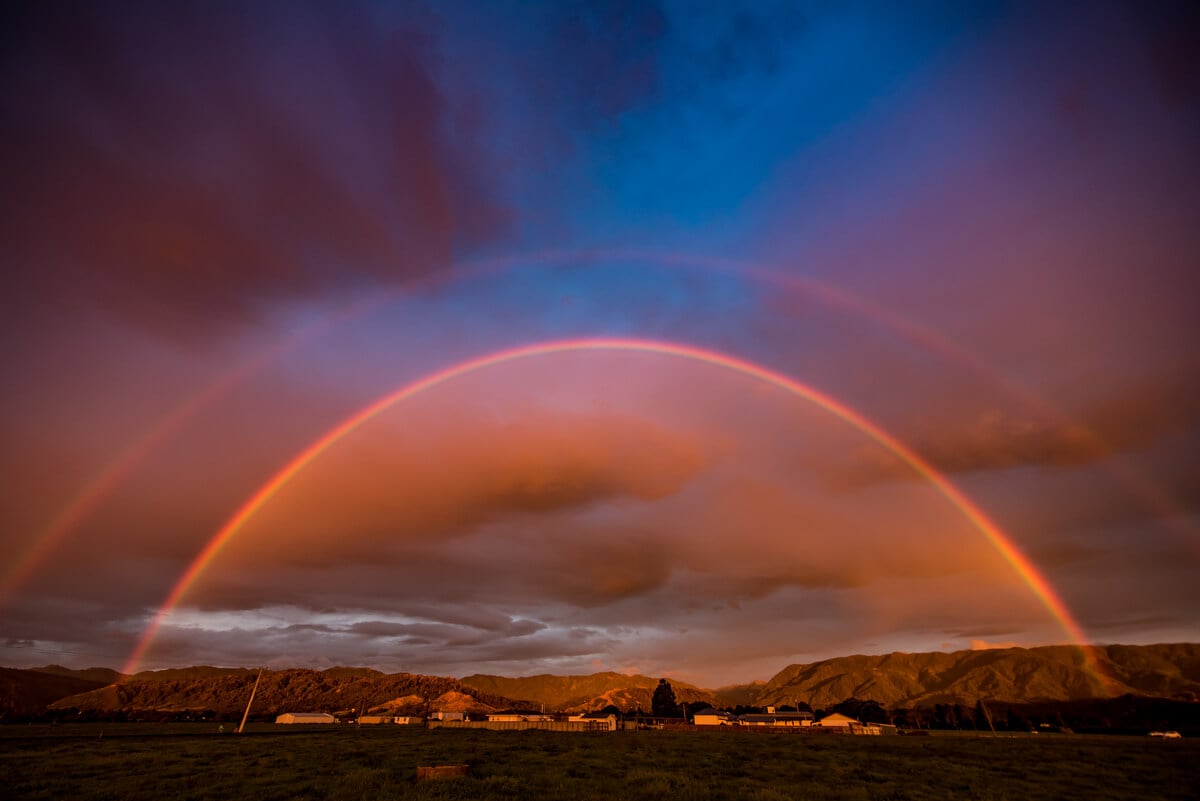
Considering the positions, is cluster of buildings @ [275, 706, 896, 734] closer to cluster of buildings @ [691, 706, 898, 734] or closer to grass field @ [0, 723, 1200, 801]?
cluster of buildings @ [691, 706, 898, 734]

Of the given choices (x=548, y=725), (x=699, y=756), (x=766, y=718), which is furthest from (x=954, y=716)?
(x=699, y=756)

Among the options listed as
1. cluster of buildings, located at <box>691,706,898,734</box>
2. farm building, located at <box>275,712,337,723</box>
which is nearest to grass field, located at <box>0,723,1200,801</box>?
cluster of buildings, located at <box>691,706,898,734</box>

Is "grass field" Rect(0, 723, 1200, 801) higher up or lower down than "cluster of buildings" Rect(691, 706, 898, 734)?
lower down

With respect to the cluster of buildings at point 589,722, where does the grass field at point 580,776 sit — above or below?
below

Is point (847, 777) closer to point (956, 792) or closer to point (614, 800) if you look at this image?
point (956, 792)

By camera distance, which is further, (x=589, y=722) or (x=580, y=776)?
(x=589, y=722)

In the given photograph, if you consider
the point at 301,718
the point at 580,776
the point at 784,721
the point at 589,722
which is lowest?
the point at 580,776

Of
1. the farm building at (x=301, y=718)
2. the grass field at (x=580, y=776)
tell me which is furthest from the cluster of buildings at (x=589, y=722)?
the grass field at (x=580, y=776)

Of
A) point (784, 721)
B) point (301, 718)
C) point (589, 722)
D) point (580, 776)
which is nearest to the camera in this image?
point (580, 776)

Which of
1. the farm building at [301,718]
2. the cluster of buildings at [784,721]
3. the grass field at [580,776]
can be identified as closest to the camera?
the grass field at [580,776]

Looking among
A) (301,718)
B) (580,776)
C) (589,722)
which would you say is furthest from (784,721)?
(580,776)

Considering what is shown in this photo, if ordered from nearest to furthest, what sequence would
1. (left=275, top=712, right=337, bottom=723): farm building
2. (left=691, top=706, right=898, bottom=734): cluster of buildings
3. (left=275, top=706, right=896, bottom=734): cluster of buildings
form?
1. (left=275, top=706, right=896, bottom=734): cluster of buildings
2. (left=691, top=706, right=898, bottom=734): cluster of buildings
3. (left=275, top=712, right=337, bottom=723): farm building

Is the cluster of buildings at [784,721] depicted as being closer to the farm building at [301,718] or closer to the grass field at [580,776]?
the farm building at [301,718]

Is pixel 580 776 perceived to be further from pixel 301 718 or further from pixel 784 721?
pixel 301 718
